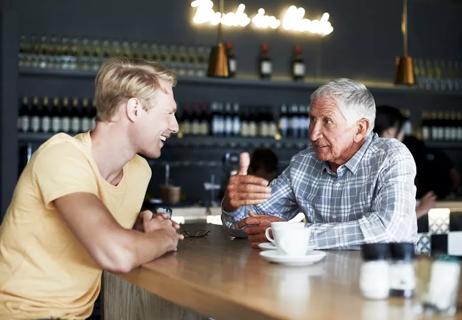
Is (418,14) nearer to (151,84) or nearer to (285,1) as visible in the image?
(285,1)

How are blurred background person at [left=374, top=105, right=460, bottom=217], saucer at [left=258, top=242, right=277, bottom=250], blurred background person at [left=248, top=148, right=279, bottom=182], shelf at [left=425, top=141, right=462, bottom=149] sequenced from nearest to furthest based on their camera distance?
saucer at [left=258, top=242, right=277, bottom=250], blurred background person at [left=374, top=105, right=460, bottom=217], blurred background person at [left=248, top=148, right=279, bottom=182], shelf at [left=425, top=141, right=462, bottom=149]

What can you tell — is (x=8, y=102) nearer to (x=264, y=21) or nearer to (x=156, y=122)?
(x=264, y=21)

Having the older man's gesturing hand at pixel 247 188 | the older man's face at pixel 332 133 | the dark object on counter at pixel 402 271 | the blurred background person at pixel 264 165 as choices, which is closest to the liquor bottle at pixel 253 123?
the blurred background person at pixel 264 165

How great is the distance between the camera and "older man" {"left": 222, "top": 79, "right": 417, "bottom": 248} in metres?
2.36

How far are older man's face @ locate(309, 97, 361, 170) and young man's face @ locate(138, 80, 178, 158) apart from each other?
0.62m

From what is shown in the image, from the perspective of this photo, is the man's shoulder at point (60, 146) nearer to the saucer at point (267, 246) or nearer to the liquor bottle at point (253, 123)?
the saucer at point (267, 246)

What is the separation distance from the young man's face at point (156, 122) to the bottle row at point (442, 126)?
208 inches

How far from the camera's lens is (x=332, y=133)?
2.71 m

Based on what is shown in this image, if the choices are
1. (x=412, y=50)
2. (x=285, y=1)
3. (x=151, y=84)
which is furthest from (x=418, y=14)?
(x=151, y=84)

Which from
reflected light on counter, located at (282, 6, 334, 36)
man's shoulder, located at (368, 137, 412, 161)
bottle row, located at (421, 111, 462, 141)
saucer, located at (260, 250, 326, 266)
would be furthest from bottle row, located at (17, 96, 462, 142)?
saucer, located at (260, 250, 326, 266)

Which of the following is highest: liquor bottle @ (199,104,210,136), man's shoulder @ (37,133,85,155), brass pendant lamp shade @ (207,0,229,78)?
brass pendant lamp shade @ (207,0,229,78)

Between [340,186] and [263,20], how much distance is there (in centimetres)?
439

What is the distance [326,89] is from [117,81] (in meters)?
0.79

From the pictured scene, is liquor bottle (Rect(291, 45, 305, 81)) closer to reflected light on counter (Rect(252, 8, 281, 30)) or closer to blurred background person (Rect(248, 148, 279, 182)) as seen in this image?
reflected light on counter (Rect(252, 8, 281, 30))
